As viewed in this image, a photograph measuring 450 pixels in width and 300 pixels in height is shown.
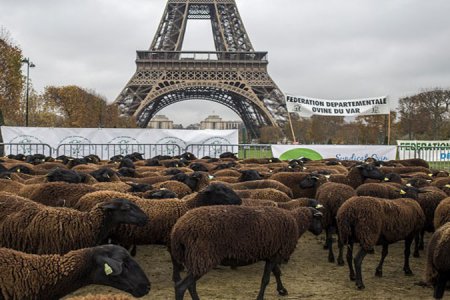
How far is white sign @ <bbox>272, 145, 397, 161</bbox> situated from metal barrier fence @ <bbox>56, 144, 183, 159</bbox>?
516 centimetres

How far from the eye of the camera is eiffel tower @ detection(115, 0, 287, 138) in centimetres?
5228

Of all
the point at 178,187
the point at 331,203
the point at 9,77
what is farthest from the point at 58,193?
the point at 9,77

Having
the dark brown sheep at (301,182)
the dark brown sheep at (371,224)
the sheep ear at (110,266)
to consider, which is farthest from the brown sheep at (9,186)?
the dark brown sheep at (371,224)

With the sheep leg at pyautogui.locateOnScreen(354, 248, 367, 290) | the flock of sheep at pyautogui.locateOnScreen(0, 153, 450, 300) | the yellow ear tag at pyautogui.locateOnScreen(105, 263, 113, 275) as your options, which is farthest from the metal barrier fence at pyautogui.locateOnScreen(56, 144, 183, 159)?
the yellow ear tag at pyautogui.locateOnScreen(105, 263, 113, 275)

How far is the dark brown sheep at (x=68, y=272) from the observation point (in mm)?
3973

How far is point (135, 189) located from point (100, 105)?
1743 inches

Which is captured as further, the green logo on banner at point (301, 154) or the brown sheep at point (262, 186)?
the green logo on banner at point (301, 154)

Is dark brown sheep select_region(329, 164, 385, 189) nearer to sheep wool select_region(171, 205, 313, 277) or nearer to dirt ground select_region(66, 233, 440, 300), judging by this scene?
dirt ground select_region(66, 233, 440, 300)

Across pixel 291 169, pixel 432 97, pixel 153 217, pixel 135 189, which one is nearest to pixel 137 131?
pixel 291 169

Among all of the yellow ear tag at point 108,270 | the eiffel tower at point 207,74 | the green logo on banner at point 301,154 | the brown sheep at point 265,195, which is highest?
the eiffel tower at point 207,74

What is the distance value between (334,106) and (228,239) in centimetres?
1765

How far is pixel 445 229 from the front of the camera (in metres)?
5.52

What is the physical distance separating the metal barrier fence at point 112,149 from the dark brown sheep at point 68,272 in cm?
1701

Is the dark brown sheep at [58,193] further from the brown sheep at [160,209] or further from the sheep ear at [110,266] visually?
the sheep ear at [110,266]
